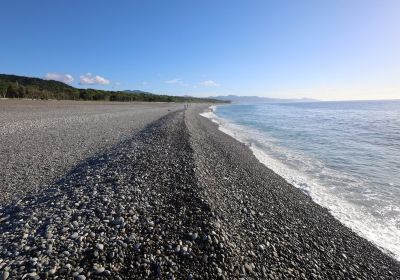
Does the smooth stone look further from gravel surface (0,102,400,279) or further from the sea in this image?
the sea

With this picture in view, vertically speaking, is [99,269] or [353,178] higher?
[99,269]

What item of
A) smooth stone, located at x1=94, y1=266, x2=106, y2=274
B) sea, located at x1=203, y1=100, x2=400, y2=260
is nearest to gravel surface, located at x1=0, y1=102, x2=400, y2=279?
smooth stone, located at x1=94, y1=266, x2=106, y2=274

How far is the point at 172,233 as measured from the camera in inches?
208

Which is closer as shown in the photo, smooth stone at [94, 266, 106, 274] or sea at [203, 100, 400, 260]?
smooth stone at [94, 266, 106, 274]

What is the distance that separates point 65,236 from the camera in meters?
4.85

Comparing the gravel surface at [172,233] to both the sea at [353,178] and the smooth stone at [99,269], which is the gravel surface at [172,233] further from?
the sea at [353,178]

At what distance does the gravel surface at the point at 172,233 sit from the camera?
4309mm

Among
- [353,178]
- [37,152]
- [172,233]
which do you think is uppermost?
Result: [37,152]

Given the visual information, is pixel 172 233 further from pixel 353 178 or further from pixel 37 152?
pixel 353 178

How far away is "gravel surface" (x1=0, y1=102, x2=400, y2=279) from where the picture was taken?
431cm

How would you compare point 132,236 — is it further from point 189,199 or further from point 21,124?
point 21,124

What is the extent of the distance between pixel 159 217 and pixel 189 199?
1235 mm

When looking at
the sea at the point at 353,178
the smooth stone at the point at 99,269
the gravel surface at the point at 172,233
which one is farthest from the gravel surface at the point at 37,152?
the sea at the point at 353,178

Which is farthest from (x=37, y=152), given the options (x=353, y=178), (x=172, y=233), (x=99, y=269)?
(x=353, y=178)
